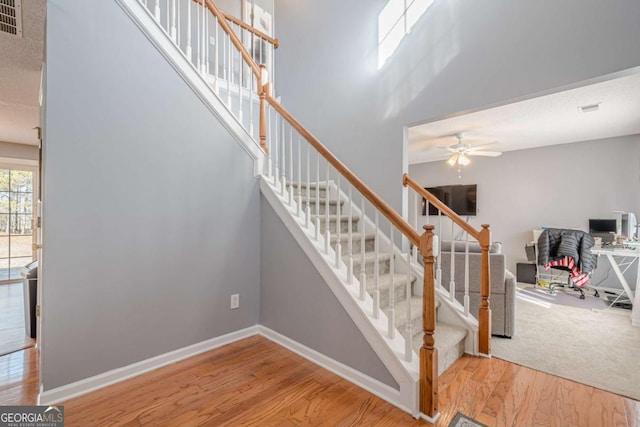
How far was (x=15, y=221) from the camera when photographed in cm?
485

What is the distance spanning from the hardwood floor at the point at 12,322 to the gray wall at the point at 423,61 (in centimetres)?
363

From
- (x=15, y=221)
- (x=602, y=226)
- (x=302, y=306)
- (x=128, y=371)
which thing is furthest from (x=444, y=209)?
(x=15, y=221)

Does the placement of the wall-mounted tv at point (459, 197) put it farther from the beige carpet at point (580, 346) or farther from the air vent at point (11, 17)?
the air vent at point (11, 17)

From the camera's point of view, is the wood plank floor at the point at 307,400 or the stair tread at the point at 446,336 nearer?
the wood plank floor at the point at 307,400

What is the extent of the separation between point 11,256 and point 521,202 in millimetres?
9233

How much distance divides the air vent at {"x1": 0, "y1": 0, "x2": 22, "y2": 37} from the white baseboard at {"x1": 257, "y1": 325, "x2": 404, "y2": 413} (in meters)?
2.94

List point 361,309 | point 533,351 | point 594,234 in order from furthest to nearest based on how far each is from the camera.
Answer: point 594,234
point 533,351
point 361,309

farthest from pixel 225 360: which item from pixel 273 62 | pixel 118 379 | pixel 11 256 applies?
pixel 11 256

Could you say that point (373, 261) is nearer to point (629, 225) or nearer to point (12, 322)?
point (12, 322)

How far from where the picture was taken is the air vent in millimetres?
1792

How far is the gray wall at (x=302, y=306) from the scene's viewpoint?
189 centimetres

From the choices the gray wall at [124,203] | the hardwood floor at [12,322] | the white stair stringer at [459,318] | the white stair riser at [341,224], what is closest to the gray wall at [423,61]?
the white stair riser at [341,224]

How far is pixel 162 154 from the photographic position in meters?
2.12

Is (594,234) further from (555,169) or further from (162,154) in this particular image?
(162,154)
